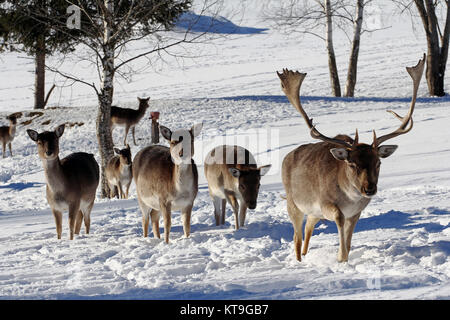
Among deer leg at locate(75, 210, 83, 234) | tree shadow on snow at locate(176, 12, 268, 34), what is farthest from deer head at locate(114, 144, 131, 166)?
deer leg at locate(75, 210, 83, 234)

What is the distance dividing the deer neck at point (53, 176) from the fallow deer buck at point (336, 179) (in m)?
3.52

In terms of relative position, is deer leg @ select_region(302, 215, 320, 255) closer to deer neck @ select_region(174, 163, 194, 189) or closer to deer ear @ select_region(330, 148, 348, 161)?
deer ear @ select_region(330, 148, 348, 161)

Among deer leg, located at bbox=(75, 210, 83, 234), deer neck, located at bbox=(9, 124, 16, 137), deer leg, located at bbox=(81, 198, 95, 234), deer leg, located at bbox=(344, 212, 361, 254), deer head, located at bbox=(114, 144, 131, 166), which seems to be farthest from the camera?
deer neck, located at bbox=(9, 124, 16, 137)

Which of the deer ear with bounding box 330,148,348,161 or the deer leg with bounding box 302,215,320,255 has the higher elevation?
the deer ear with bounding box 330,148,348,161

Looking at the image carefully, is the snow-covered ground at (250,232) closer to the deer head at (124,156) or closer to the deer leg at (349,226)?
the deer leg at (349,226)

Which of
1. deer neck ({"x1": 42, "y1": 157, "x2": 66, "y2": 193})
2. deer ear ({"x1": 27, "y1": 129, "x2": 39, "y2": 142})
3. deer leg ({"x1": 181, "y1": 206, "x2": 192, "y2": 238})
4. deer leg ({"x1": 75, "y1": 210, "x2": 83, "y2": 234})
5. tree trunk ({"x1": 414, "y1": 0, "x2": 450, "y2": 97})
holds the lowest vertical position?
deer leg ({"x1": 75, "y1": 210, "x2": 83, "y2": 234})

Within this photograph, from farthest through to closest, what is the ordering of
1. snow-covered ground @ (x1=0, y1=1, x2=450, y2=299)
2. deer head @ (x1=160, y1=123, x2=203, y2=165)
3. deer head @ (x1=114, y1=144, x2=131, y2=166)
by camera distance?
deer head @ (x1=114, y1=144, x2=131, y2=166)
deer head @ (x1=160, y1=123, x2=203, y2=165)
snow-covered ground @ (x1=0, y1=1, x2=450, y2=299)

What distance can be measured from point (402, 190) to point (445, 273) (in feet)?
16.3

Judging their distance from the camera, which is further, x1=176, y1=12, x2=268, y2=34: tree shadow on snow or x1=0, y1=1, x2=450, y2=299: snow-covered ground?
x1=176, y1=12, x2=268, y2=34: tree shadow on snow

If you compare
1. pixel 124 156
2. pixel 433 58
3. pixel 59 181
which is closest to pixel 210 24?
pixel 124 156

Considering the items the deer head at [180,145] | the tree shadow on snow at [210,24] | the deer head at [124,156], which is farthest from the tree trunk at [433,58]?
the deer head at [180,145]

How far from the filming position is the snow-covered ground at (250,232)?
5172 millimetres

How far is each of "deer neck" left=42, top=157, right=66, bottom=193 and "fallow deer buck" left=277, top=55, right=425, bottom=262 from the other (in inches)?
138

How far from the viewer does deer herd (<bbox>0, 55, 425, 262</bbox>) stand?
5590 mm
